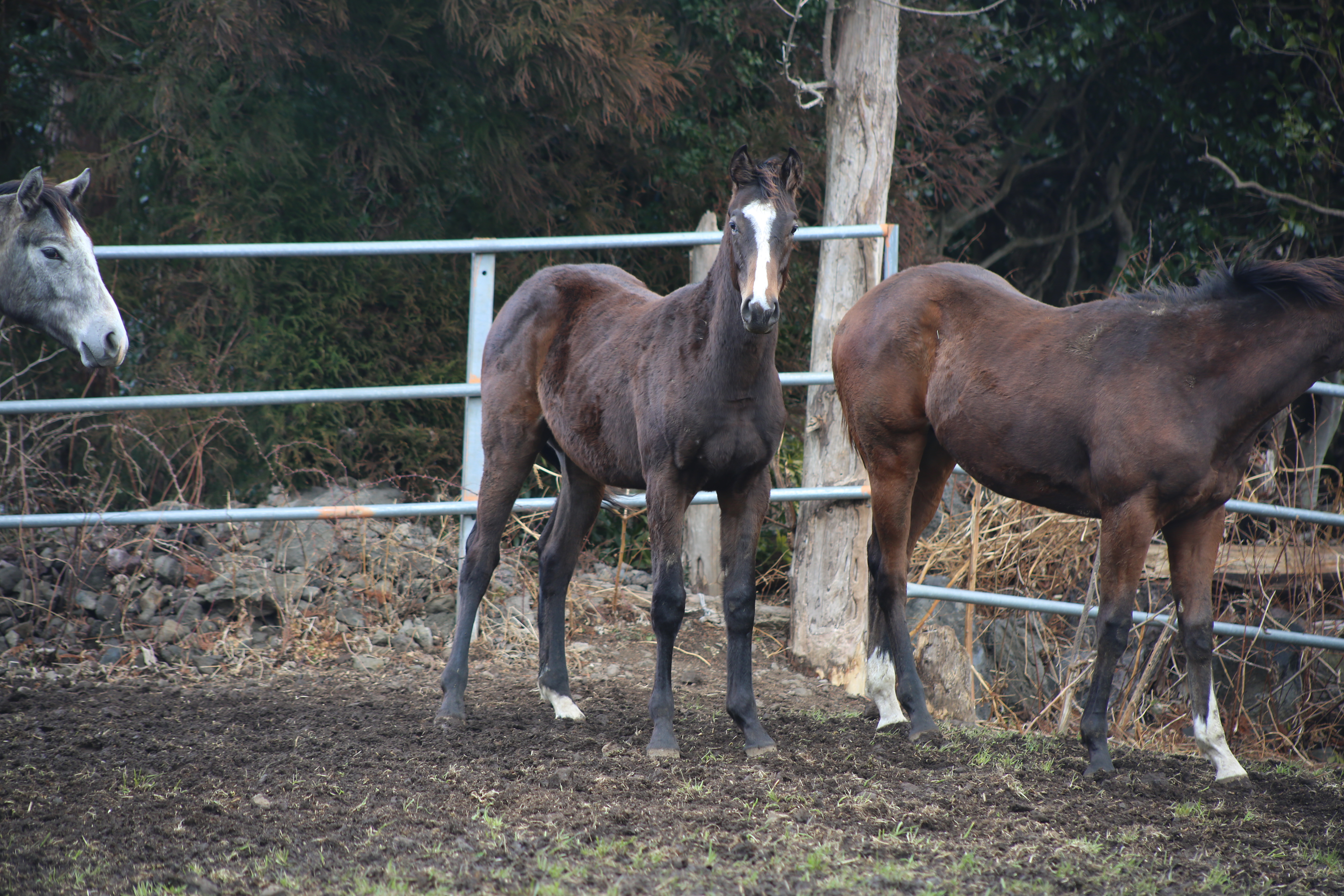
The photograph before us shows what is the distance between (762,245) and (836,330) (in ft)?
6.20

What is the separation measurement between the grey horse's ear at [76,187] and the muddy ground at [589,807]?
6.85ft

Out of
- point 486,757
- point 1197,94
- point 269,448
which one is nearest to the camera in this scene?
point 486,757

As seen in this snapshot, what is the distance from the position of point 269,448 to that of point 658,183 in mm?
3527

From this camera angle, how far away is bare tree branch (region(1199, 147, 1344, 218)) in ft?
25.4

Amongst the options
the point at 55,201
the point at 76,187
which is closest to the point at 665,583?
the point at 55,201

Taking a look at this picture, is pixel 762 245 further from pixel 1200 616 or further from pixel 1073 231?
pixel 1073 231

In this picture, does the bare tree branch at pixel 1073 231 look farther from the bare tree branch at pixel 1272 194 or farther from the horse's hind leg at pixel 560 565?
the horse's hind leg at pixel 560 565

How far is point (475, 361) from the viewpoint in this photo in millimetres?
5383

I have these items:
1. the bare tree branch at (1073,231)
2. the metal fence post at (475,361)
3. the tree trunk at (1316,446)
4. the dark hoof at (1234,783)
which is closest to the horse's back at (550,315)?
the metal fence post at (475,361)

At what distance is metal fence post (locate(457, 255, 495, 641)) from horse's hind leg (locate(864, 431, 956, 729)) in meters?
2.00

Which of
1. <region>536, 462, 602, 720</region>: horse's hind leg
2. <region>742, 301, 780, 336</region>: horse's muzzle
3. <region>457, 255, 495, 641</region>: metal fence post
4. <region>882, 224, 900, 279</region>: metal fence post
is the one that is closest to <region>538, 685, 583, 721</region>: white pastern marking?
<region>536, 462, 602, 720</region>: horse's hind leg

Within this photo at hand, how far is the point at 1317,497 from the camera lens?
288 inches

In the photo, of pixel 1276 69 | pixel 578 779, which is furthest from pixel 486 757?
pixel 1276 69

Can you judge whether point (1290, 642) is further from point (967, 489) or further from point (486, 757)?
point (486, 757)
